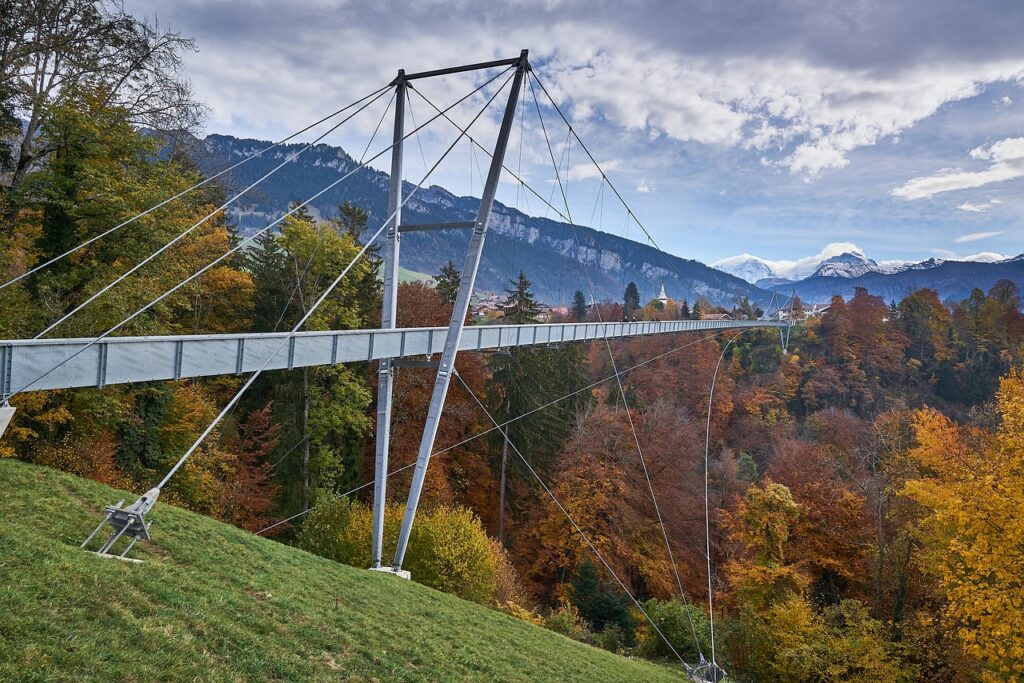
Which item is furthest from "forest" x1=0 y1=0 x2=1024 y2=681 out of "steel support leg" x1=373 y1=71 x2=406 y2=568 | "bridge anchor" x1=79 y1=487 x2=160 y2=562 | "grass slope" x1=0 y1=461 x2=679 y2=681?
"bridge anchor" x1=79 y1=487 x2=160 y2=562

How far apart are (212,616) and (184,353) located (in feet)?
15.4

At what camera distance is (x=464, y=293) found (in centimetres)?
1502

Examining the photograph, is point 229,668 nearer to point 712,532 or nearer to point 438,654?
point 438,654

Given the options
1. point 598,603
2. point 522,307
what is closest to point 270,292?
point 522,307

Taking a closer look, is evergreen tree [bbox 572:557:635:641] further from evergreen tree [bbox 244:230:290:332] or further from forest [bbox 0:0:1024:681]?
evergreen tree [bbox 244:230:290:332]

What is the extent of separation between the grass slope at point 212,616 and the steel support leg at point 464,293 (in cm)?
231

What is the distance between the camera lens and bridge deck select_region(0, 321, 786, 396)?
7.86 meters

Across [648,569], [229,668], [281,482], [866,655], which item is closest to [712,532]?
[648,569]

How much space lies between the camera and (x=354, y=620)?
374 inches

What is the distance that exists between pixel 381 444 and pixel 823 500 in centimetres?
2297

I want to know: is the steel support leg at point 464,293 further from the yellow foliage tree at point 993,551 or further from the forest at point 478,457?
the yellow foliage tree at point 993,551

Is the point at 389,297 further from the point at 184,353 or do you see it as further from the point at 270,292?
the point at 270,292

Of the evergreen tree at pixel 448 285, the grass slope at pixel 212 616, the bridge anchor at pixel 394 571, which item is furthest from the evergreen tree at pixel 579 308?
the grass slope at pixel 212 616

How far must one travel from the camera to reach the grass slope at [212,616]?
5512 millimetres
